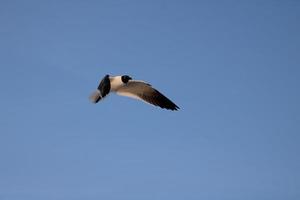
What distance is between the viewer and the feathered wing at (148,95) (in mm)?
12261

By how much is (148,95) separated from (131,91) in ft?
1.87

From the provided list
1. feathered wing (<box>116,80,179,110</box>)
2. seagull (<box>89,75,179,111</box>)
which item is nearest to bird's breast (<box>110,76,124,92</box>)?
seagull (<box>89,75,179,111</box>)

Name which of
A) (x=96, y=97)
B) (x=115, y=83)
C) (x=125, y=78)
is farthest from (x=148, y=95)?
(x=96, y=97)

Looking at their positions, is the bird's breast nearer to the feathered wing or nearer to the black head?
the black head

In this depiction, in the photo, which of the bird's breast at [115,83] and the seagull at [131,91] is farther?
the bird's breast at [115,83]

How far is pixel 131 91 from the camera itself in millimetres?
12422

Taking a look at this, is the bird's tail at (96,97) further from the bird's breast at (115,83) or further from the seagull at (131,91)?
the bird's breast at (115,83)

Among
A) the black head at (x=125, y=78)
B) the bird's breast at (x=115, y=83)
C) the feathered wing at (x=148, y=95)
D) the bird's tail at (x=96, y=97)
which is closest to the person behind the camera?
the bird's tail at (x=96, y=97)

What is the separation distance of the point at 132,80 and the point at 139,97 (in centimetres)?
87

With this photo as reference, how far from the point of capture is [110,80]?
11.4 m

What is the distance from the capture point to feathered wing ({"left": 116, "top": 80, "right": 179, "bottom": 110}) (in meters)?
12.3

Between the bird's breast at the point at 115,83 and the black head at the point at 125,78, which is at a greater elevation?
the black head at the point at 125,78

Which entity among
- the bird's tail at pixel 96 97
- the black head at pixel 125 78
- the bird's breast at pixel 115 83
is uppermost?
the black head at pixel 125 78

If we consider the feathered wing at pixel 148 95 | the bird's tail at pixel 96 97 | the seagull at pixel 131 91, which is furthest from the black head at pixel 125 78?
the bird's tail at pixel 96 97
